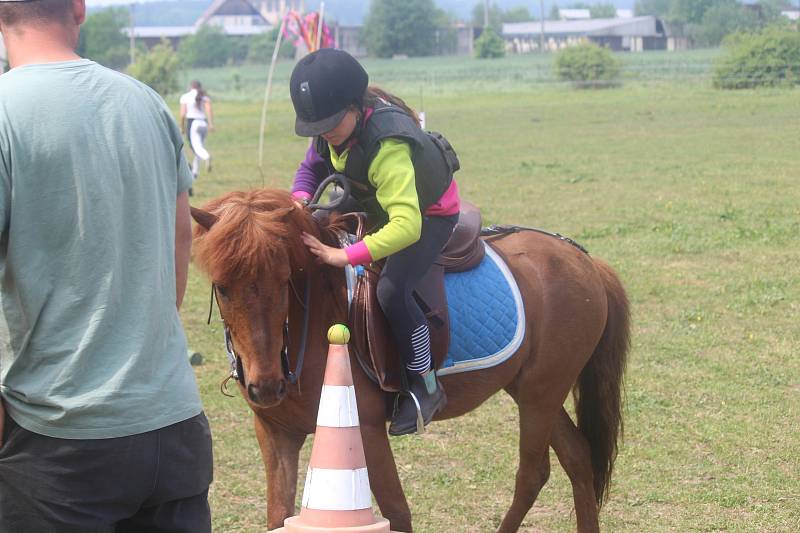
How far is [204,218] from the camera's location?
3613mm

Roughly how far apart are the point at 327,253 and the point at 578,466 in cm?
186

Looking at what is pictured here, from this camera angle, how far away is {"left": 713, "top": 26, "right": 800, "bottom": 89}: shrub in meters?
34.7

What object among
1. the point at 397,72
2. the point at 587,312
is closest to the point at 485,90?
the point at 397,72

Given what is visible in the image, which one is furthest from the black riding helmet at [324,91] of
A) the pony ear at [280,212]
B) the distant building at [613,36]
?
the distant building at [613,36]

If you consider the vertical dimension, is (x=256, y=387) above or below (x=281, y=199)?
below

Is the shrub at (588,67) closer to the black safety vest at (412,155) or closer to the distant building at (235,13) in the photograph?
the black safety vest at (412,155)

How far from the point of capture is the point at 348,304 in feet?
13.0

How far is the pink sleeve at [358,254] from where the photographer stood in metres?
3.63

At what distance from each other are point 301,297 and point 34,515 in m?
1.54

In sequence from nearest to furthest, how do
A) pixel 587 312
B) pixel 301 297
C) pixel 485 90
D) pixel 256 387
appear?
pixel 256 387, pixel 301 297, pixel 587 312, pixel 485 90

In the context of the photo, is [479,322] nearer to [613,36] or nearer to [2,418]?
[2,418]

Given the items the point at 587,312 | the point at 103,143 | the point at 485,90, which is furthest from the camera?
the point at 485,90

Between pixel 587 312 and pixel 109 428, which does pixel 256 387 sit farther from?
pixel 587 312

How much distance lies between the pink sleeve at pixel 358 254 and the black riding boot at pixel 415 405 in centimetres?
57
